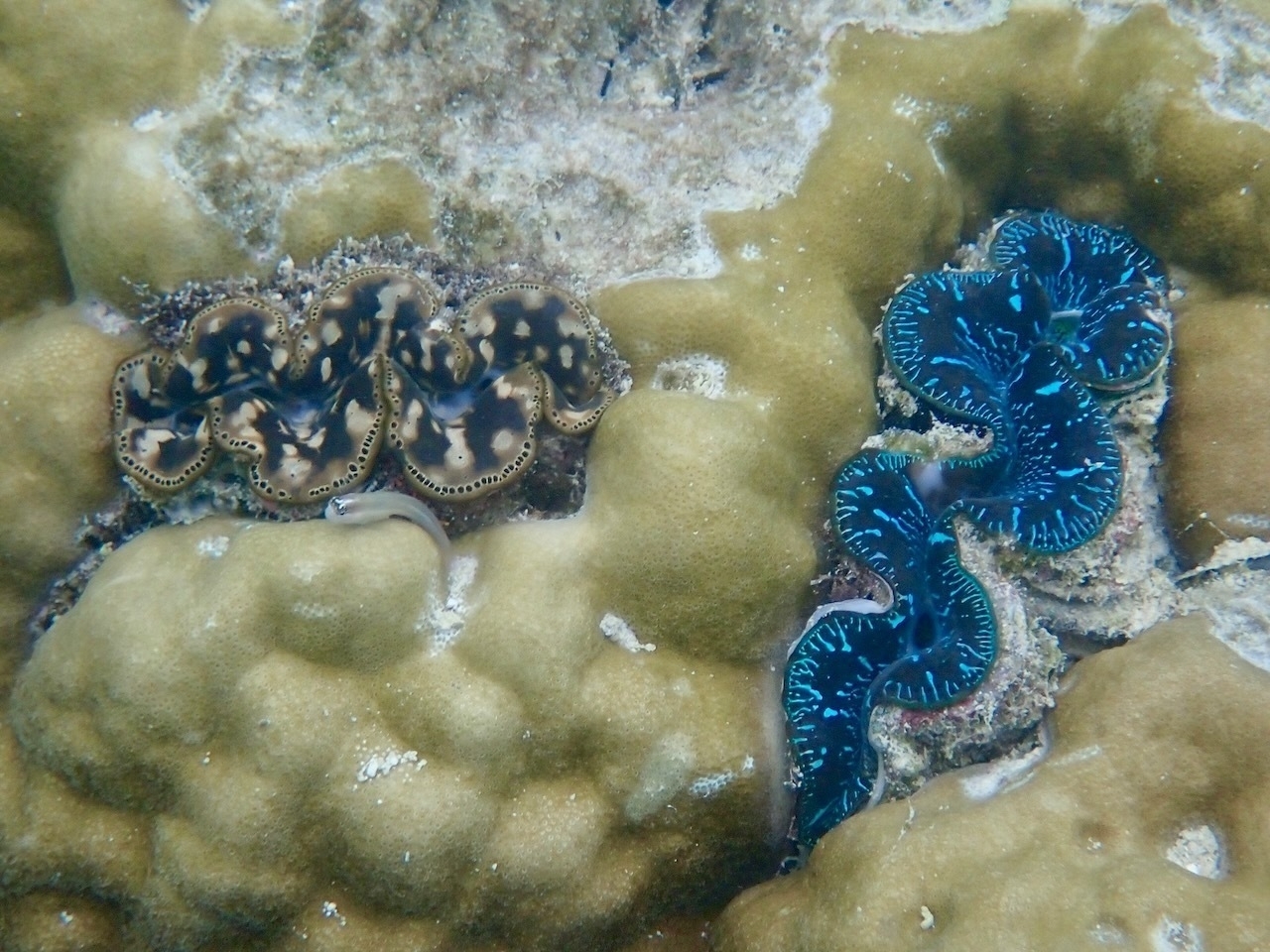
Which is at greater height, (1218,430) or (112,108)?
(112,108)

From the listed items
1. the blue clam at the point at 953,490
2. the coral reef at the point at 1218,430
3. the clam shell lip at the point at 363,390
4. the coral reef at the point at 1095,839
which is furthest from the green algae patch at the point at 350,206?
the coral reef at the point at 1218,430

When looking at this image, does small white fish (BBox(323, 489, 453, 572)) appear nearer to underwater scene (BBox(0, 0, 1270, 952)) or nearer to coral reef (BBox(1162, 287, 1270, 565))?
underwater scene (BBox(0, 0, 1270, 952))

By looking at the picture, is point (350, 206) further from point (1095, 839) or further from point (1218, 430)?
point (1218, 430)

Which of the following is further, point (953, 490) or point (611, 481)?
point (953, 490)

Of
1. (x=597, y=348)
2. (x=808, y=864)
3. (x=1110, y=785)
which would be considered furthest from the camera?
(x=597, y=348)

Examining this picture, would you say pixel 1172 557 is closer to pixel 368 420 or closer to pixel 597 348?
pixel 597 348

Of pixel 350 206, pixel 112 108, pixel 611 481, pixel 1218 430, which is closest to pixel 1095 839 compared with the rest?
pixel 1218 430

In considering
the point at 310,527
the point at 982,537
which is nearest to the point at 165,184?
the point at 310,527
